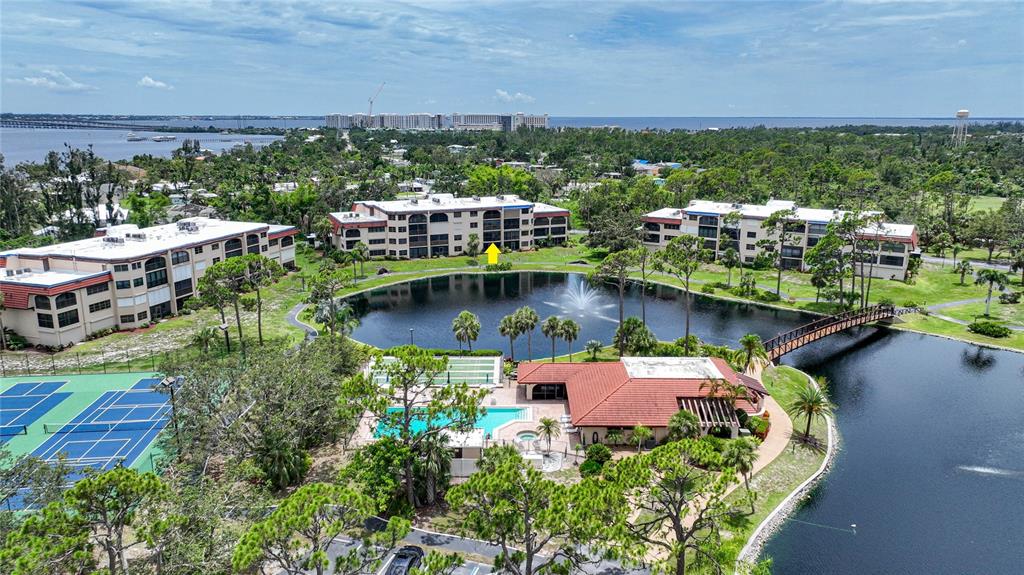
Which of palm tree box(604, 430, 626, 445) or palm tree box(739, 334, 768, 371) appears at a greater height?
palm tree box(739, 334, 768, 371)

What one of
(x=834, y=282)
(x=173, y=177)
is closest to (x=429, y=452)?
(x=834, y=282)

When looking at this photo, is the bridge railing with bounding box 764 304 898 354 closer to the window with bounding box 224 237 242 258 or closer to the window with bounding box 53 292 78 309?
the window with bounding box 224 237 242 258

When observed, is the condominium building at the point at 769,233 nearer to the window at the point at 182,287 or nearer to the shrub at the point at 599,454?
the shrub at the point at 599,454

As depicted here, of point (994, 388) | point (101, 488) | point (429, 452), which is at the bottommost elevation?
point (994, 388)

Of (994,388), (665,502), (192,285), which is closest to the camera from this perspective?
(665,502)

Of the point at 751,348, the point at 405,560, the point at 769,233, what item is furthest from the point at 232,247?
the point at 769,233

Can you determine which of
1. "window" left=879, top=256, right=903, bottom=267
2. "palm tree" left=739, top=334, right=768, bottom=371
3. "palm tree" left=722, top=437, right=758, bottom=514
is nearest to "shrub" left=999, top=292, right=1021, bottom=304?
"window" left=879, top=256, right=903, bottom=267

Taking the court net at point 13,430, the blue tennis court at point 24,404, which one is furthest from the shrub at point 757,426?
the blue tennis court at point 24,404

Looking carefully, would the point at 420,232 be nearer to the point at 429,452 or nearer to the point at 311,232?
the point at 311,232
